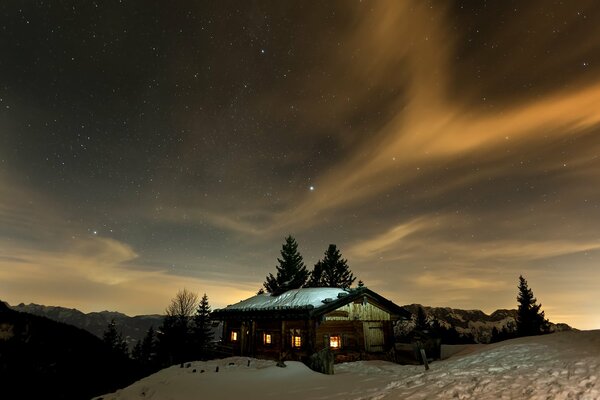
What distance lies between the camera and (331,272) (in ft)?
171

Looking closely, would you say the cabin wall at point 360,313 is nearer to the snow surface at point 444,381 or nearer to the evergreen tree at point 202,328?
the snow surface at point 444,381

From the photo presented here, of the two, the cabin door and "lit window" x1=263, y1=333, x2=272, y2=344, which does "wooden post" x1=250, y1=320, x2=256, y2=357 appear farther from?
the cabin door

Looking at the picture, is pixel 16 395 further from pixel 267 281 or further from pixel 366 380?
pixel 267 281

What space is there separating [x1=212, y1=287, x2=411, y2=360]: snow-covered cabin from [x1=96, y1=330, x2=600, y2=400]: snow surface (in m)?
6.58

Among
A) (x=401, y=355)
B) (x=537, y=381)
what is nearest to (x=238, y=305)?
(x=401, y=355)

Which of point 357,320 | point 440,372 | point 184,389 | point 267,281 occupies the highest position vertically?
point 267,281

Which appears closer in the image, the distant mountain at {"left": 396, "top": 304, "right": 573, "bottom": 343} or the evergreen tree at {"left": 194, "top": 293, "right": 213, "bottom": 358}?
the evergreen tree at {"left": 194, "top": 293, "right": 213, "bottom": 358}

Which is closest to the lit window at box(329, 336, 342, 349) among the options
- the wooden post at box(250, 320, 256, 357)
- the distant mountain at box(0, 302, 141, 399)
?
the wooden post at box(250, 320, 256, 357)

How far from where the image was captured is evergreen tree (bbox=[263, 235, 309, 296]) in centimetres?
5069

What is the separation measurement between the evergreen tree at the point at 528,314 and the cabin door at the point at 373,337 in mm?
32770

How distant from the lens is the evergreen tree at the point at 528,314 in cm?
4638

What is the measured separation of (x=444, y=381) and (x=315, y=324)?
1368 cm

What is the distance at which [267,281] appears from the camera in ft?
174

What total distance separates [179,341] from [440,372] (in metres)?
31.3
